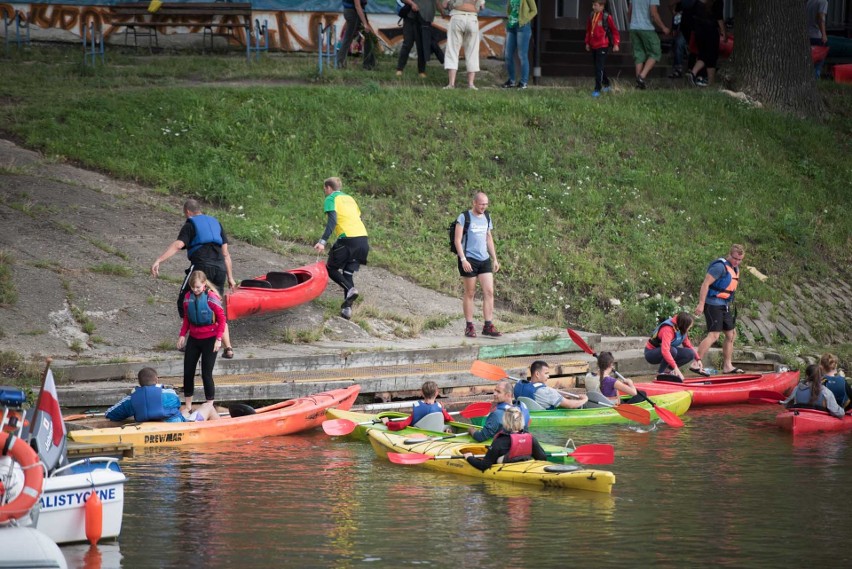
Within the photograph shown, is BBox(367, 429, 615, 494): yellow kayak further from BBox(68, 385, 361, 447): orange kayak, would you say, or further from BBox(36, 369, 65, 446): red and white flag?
BBox(36, 369, 65, 446): red and white flag

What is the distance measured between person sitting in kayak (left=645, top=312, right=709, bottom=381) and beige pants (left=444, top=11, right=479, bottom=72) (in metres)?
9.62

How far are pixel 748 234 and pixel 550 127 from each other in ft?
13.9

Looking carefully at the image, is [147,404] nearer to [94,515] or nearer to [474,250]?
[94,515]

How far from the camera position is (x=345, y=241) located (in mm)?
16562

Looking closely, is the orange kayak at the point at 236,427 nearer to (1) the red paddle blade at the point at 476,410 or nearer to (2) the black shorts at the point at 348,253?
(1) the red paddle blade at the point at 476,410

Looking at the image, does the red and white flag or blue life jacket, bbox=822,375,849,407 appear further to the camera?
blue life jacket, bbox=822,375,849,407

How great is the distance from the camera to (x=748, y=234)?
2211cm

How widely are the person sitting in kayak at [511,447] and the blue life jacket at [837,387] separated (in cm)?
457

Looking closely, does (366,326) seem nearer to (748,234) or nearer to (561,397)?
(561,397)

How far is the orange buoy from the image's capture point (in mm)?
9117

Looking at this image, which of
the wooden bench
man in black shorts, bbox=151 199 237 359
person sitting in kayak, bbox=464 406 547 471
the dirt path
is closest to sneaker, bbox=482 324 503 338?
the dirt path

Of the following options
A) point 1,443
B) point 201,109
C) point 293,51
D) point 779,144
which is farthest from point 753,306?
point 1,443

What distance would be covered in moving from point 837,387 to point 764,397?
1.32 metres

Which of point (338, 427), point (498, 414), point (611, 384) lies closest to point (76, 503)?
point (338, 427)
